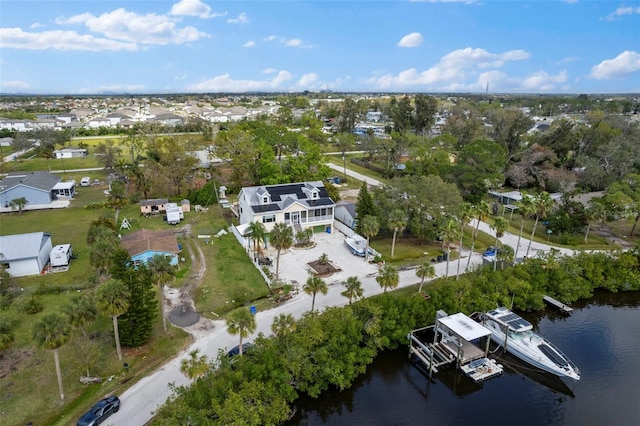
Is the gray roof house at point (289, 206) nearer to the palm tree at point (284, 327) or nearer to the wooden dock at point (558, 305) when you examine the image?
the palm tree at point (284, 327)

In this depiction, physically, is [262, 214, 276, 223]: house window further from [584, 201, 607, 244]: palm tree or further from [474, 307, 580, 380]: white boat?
[584, 201, 607, 244]: palm tree

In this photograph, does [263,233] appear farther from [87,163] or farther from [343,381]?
[87,163]

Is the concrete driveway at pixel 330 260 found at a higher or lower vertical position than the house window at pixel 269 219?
lower

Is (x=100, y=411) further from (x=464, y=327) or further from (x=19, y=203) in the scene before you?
(x=19, y=203)

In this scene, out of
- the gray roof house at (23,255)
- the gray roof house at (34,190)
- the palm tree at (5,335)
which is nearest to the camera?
the palm tree at (5,335)

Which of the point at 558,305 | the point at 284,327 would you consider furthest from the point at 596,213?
the point at 284,327

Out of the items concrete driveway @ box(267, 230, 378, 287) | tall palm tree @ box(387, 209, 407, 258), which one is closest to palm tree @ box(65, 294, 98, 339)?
concrete driveway @ box(267, 230, 378, 287)

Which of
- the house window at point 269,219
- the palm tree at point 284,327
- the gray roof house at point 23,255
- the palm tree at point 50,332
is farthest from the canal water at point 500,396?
the gray roof house at point 23,255
